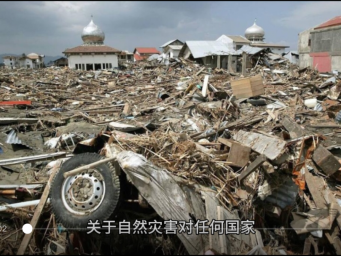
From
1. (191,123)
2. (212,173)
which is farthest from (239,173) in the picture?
(191,123)

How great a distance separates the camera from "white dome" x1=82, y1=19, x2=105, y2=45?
38.1 metres

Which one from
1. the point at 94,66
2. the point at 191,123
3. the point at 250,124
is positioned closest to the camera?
the point at 250,124

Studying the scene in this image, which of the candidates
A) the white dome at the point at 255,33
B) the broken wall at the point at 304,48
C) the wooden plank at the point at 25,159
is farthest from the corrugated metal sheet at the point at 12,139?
the white dome at the point at 255,33

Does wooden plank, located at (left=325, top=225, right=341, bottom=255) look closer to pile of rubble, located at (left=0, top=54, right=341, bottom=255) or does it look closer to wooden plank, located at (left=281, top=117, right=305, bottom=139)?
pile of rubble, located at (left=0, top=54, right=341, bottom=255)

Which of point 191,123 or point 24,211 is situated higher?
point 191,123

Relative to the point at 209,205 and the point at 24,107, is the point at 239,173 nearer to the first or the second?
the point at 209,205

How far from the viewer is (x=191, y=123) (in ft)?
26.8

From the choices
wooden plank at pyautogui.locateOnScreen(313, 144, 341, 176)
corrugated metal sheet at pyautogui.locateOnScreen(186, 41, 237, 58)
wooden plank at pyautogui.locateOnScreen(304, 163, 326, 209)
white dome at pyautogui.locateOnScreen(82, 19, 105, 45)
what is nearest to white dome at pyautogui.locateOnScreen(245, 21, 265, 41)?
corrugated metal sheet at pyautogui.locateOnScreen(186, 41, 237, 58)

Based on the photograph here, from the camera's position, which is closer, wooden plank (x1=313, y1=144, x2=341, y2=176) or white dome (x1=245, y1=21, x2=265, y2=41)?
wooden plank (x1=313, y1=144, x2=341, y2=176)

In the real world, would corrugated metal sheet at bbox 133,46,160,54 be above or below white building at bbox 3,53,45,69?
above

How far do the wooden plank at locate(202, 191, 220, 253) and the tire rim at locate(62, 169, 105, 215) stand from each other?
5.05 feet

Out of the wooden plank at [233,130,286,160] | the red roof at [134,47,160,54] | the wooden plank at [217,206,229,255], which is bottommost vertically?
the wooden plank at [217,206,229,255]

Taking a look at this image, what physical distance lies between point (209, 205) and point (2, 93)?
1549 centimetres

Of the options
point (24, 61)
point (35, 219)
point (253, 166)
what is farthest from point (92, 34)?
point (253, 166)
